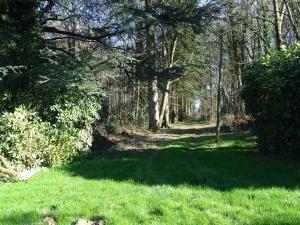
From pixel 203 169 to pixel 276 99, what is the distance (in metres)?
2.83

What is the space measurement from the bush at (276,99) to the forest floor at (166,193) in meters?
0.63

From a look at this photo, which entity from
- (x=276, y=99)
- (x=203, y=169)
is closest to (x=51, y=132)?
(x=203, y=169)

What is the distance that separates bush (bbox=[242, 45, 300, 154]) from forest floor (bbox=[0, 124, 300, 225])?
629 mm

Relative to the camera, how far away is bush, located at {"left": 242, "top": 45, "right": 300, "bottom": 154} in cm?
1052

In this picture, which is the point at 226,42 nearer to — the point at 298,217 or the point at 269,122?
the point at 269,122

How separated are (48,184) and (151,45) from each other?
17.1 m

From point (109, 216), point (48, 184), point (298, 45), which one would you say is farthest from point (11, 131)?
point (298, 45)

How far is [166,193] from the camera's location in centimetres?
771

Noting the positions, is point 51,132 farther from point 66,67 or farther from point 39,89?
point 66,67

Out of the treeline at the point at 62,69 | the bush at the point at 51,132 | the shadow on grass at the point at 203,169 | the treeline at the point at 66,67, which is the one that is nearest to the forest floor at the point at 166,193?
the shadow on grass at the point at 203,169

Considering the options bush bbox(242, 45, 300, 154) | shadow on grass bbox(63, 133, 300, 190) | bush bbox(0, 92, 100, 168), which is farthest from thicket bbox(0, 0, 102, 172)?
bush bbox(242, 45, 300, 154)

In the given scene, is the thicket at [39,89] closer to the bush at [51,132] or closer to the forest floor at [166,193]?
the bush at [51,132]

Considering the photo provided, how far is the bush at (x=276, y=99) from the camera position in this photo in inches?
414

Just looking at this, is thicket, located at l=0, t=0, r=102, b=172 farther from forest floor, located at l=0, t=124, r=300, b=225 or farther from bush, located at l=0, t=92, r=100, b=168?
forest floor, located at l=0, t=124, r=300, b=225
